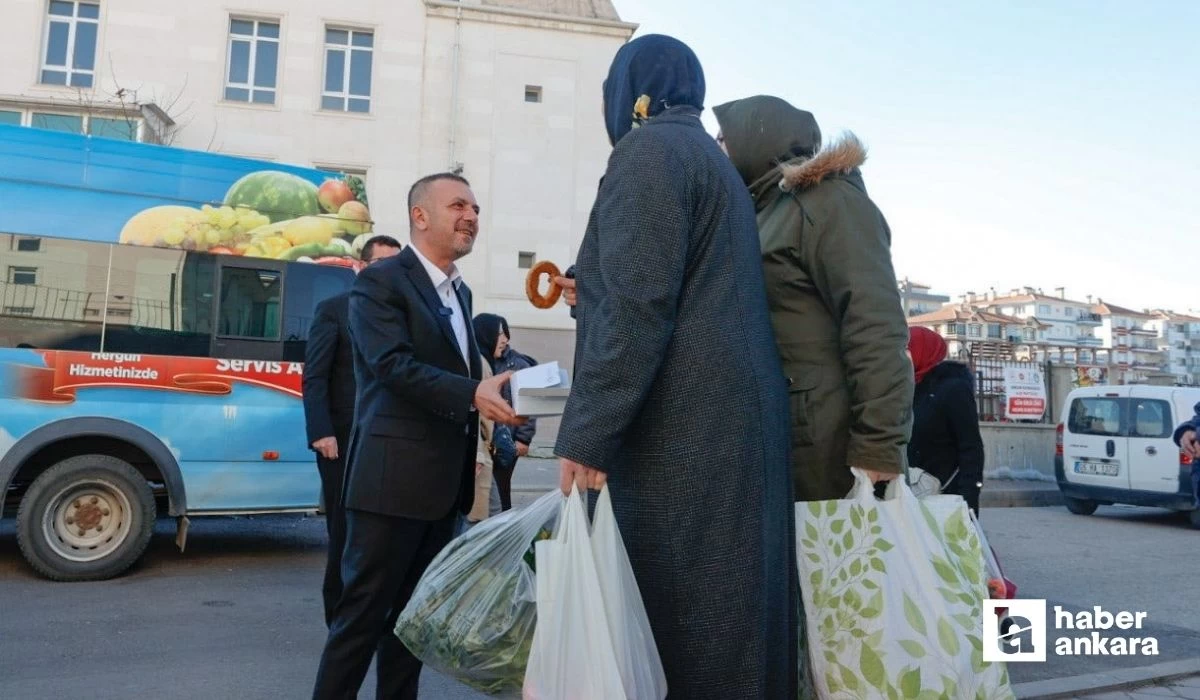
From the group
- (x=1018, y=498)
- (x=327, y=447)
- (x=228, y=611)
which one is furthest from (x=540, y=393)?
(x=1018, y=498)

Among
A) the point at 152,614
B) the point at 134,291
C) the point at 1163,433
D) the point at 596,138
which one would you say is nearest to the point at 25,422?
the point at 134,291

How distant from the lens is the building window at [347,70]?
73.0ft

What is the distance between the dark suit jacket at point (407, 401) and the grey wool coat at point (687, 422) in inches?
34.5

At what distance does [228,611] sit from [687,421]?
4524 mm

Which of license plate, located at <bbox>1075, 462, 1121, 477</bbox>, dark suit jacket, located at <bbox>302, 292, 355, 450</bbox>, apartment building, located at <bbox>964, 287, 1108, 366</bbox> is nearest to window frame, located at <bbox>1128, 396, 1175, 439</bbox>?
license plate, located at <bbox>1075, 462, 1121, 477</bbox>

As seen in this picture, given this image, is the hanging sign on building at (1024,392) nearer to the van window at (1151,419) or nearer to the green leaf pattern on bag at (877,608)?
the van window at (1151,419)

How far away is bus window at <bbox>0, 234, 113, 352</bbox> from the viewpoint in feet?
20.4

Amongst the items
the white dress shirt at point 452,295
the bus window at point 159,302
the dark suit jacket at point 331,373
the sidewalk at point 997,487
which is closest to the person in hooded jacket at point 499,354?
the dark suit jacket at point 331,373

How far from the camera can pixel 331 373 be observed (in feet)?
15.3

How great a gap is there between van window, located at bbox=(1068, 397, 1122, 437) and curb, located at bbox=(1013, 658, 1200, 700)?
9.30 m

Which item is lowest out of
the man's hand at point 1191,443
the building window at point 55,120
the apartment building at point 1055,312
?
the man's hand at point 1191,443

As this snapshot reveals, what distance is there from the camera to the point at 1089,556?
30.7 feet

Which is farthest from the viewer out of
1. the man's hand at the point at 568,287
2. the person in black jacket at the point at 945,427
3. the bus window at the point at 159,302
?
the bus window at the point at 159,302

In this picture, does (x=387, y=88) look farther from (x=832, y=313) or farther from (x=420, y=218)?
(x=832, y=313)
